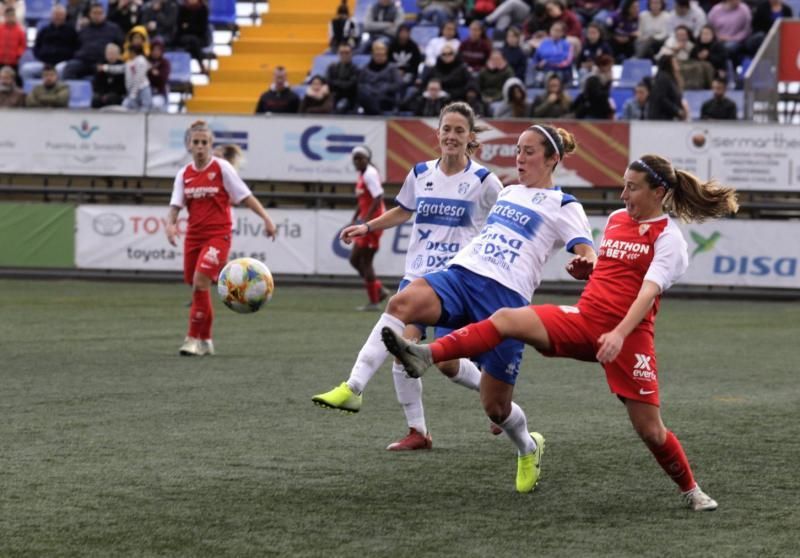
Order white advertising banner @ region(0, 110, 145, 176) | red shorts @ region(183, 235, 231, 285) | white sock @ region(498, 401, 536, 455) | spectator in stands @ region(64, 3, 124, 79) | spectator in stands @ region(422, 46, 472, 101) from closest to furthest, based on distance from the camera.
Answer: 1. white sock @ region(498, 401, 536, 455)
2. red shorts @ region(183, 235, 231, 285)
3. white advertising banner @ region(0, 110, 145, 176)
4. spectator in stands @ region(422, 46, 472, 101)
5. spectator in stands @ region(64, 3, 124, 79)

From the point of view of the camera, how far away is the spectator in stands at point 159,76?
24641 millimetres

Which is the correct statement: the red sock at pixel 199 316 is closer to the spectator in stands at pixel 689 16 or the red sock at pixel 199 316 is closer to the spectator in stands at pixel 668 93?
the spectator in stands at pixel 668 93

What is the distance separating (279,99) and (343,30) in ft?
8.46

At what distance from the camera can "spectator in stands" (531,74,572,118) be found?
22.5 metres

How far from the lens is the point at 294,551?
5891 millimetres

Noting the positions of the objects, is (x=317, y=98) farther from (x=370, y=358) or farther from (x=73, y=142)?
(x=370, y=358)

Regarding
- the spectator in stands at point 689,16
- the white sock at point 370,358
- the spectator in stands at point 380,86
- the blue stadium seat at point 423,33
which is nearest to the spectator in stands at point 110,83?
the spectator in stands at point 380,86

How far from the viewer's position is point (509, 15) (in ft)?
84.4

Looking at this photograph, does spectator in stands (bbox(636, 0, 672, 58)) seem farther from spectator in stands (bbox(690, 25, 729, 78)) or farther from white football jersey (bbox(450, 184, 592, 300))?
white football jersey (bbox(450, 184, 592, 300))

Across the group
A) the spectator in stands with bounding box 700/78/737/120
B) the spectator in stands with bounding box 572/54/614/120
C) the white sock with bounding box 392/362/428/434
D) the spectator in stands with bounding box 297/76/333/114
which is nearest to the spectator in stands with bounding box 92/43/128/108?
the spectator in stands with bounding box 297/76/333/114

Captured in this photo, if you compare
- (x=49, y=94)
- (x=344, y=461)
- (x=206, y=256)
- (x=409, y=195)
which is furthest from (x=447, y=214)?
(x=49, y=94)

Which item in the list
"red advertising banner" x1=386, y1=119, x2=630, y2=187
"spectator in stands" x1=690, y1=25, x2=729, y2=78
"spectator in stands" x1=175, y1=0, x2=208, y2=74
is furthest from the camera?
"spectator in stands" x1=175, y1=0, x2=208, y2=74

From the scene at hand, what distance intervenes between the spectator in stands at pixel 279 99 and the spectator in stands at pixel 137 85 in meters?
1.90

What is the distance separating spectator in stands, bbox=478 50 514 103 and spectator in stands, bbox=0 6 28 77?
824cm
